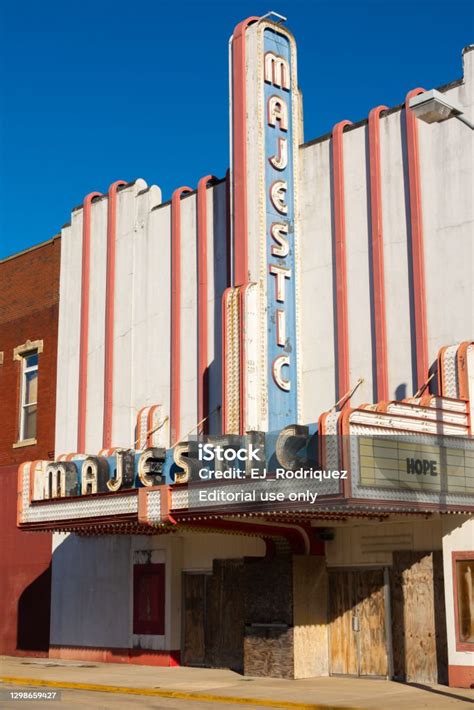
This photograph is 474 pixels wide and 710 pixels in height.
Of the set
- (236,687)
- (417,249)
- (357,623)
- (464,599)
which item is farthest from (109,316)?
(464,599)

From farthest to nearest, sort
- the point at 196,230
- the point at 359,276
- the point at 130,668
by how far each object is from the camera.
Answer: the point at 196,230, the point at 130,668, the point at 359,276

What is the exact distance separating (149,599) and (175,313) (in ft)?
24.0

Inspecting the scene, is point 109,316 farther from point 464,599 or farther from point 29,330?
point 464,599

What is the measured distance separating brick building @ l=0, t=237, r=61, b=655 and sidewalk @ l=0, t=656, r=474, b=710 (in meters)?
3.62

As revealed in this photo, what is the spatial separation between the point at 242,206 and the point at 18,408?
11822 millimetres

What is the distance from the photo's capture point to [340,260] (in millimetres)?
22938

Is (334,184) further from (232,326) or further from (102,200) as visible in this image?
(102,200)

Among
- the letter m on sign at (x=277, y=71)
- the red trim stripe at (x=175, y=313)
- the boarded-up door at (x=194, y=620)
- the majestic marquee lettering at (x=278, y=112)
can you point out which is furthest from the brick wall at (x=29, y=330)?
the letter m on sign at (x=277, y=71)

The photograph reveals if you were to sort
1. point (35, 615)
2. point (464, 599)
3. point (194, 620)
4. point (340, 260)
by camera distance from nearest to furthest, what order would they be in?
point (464, 599) → point (340, 260) → point (194, 620) → point (35, 615)

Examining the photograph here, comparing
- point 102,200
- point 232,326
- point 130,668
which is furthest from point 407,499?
point 102,200

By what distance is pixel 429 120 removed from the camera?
14.9 meters

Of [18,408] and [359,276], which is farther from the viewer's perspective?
[18,408]

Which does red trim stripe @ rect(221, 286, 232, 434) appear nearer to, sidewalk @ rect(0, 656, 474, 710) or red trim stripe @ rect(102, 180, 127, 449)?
sidewalk @ rect(0, 656, 474, 710)

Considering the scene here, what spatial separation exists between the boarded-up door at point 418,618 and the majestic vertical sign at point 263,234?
4.04 metres
